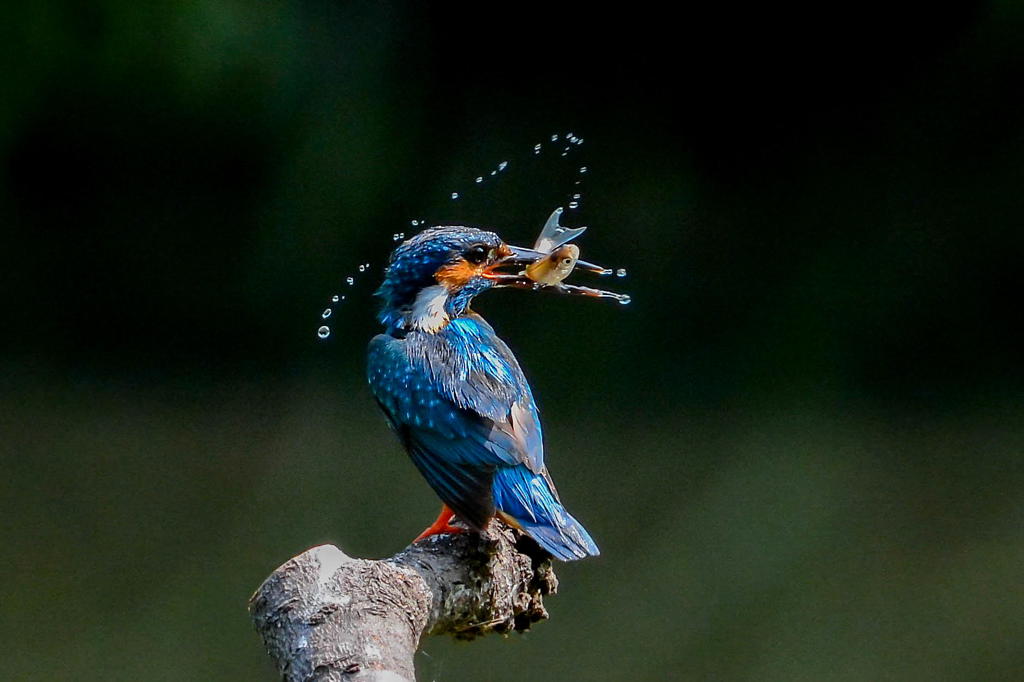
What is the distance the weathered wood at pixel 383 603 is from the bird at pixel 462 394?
4 centimetres

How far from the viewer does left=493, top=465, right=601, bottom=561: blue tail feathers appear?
1244 mm

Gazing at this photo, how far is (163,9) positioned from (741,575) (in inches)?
75.1

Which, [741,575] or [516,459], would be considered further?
[741,575]

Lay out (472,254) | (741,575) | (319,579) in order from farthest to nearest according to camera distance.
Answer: (741,575)
(472,254)
(319,579)

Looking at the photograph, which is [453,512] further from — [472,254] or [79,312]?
[79,312]

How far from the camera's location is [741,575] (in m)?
3.02

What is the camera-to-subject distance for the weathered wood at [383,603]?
938mm

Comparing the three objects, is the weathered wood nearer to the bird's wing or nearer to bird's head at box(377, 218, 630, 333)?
the bird's wing

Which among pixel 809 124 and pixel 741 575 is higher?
pixel 809 124

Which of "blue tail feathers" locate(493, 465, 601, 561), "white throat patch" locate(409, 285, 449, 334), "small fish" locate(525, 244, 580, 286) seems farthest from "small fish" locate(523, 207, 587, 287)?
"blue tail feathers" locate(493, 465, 601, 561)

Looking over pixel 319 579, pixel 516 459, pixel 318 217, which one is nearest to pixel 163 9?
pixel 318 217

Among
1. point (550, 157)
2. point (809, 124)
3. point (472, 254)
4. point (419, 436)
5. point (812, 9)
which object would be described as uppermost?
point (812, 9)

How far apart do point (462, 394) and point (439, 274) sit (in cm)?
19

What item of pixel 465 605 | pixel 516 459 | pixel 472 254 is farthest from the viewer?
pixel 472 254
